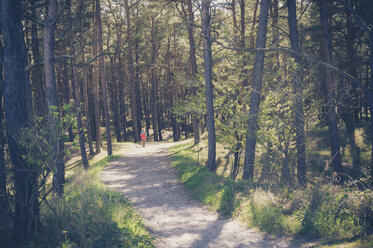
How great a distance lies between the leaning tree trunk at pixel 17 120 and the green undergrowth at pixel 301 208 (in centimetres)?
489

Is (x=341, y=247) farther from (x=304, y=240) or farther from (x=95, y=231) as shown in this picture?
(x=95, y=231)

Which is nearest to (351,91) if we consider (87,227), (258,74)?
(258,74)

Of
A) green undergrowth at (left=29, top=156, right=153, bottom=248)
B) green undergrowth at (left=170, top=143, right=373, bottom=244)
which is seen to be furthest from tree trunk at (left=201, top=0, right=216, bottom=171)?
green undergrowth at (left=29, top=156, right=153, bottom=248)

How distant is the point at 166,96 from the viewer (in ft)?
153

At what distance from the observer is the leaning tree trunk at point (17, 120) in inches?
211

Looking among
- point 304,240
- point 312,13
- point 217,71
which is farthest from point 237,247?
point 312,13

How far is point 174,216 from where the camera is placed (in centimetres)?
818

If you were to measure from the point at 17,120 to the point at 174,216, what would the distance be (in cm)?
483

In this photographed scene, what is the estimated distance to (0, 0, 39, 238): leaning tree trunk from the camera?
536 centimetres

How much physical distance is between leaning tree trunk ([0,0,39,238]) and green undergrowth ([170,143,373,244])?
489 centimetres

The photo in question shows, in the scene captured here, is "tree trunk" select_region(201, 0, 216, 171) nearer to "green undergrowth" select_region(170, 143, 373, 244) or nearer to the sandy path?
the sandy path

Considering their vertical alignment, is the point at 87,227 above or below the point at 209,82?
below

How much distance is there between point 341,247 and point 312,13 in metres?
20.6

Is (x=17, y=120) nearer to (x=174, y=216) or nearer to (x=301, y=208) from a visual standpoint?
(x=174, y=216)
